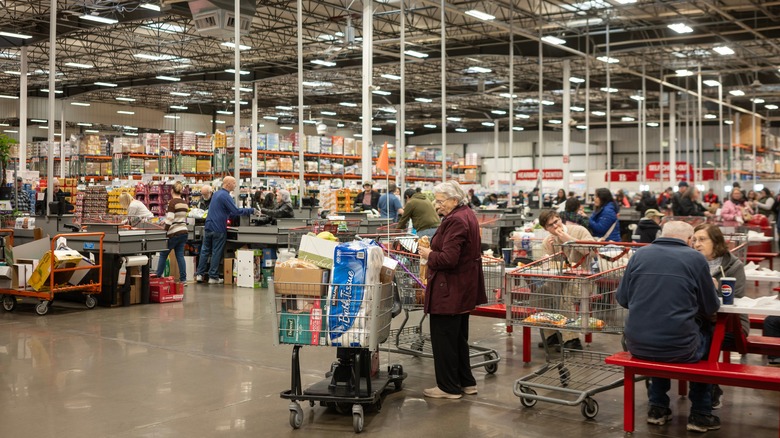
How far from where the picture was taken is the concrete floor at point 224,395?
4.55 metres

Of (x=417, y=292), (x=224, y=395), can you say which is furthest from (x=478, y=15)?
(x=224, y=395)

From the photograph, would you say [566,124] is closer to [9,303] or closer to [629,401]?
[9,303]

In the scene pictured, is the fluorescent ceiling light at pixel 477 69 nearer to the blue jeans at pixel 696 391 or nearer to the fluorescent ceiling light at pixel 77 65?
the fluorescent ceiling light at pixel 77 65

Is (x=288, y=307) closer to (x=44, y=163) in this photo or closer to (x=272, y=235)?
(x=272, y=235)

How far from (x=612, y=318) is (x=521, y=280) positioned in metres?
0.67

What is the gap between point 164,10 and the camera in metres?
18.4

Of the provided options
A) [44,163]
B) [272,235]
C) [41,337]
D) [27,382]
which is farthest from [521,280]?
[44,163]

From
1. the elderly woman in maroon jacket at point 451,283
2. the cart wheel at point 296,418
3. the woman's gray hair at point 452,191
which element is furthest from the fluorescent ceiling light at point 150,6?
the cart wheel at point 296,418

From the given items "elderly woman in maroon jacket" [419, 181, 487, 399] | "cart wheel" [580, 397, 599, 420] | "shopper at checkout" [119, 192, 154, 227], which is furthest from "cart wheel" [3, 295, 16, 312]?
"cart wheel" [580, 397, 599, 420]

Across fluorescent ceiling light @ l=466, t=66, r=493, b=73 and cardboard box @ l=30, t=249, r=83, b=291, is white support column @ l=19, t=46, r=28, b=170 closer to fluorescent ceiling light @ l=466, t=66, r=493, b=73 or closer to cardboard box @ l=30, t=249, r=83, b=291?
cardboard box @ l=30, t=249, r=83, b=291

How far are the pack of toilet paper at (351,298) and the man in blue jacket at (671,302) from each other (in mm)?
1567

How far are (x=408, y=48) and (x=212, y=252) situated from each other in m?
15.4

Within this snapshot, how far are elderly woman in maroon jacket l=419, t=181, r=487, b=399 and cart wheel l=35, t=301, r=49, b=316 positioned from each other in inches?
228

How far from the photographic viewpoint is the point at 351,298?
4.53m
